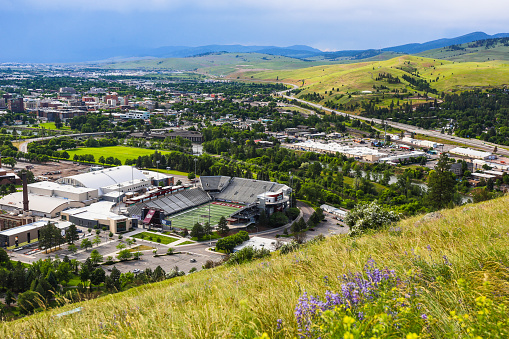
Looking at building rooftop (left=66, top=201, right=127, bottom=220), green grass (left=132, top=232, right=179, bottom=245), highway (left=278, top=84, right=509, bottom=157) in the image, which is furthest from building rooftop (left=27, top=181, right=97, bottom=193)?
highway (left=278, top=84, right=509, bottom=157)

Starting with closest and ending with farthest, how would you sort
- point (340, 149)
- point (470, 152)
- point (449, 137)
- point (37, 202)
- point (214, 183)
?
point (37, 202) < point (214, 183) < point (470, 152) < point (340, 149) < point (449, 137)

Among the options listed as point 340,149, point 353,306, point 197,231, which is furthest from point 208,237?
point 340,149

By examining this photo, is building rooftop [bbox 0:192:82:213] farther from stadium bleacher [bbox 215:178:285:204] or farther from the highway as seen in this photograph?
the highway

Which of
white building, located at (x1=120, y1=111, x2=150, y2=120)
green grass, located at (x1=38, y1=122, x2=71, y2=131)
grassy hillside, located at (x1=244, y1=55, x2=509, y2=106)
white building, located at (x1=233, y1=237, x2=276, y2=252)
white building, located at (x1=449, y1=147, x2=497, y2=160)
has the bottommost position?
white building, located at (x1=233, y1=237, x2=276, y2=252)

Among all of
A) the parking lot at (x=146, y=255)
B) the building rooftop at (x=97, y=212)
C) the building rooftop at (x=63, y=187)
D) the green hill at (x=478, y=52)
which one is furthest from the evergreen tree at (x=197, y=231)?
the green hill at (x=478, y=52)

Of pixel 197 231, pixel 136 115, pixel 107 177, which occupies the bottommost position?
pixel 197 231

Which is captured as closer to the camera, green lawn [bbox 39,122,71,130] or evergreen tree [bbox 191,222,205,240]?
evergreen tree [bbox 191,222,205,240]

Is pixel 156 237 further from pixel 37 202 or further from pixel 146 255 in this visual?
pixel 37 202
